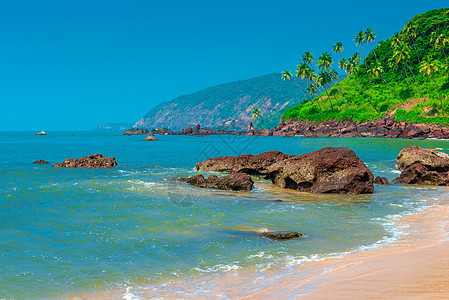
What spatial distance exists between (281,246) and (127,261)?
4.03 meters

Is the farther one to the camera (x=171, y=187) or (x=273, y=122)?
(x=273, y=122)

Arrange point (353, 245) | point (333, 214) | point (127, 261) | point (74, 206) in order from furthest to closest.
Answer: point (74, 206) < point (333, 214) < point (353, 245) < point (127, 261)

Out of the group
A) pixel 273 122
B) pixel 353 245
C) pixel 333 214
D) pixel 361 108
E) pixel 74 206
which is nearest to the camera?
pixel 353 245

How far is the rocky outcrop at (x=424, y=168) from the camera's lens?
21.7m

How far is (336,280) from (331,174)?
41.3 ft

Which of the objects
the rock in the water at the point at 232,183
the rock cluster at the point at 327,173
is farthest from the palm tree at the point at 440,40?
the rock in the water at the point at 232,183

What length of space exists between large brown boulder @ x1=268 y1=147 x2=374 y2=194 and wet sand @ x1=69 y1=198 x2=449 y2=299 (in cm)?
940

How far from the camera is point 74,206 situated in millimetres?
15766

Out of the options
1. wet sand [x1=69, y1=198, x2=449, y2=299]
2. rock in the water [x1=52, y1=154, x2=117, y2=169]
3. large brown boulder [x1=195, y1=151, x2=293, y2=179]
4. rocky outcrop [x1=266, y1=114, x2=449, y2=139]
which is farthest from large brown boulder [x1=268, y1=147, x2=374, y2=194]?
rocky outcrop [x1=266, y1=114, x2=449, y2=139]

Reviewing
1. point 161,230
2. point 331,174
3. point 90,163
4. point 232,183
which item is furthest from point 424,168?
point 90,163

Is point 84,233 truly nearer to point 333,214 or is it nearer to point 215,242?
point 215,242

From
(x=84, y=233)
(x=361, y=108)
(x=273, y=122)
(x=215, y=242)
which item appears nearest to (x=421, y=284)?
(x=215, y=242)

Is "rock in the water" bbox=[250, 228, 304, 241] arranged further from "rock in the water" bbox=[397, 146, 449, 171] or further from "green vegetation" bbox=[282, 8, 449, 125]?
"green vegetation" bbox=[282, 8, 449, 125]

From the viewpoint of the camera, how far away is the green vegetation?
101 m
